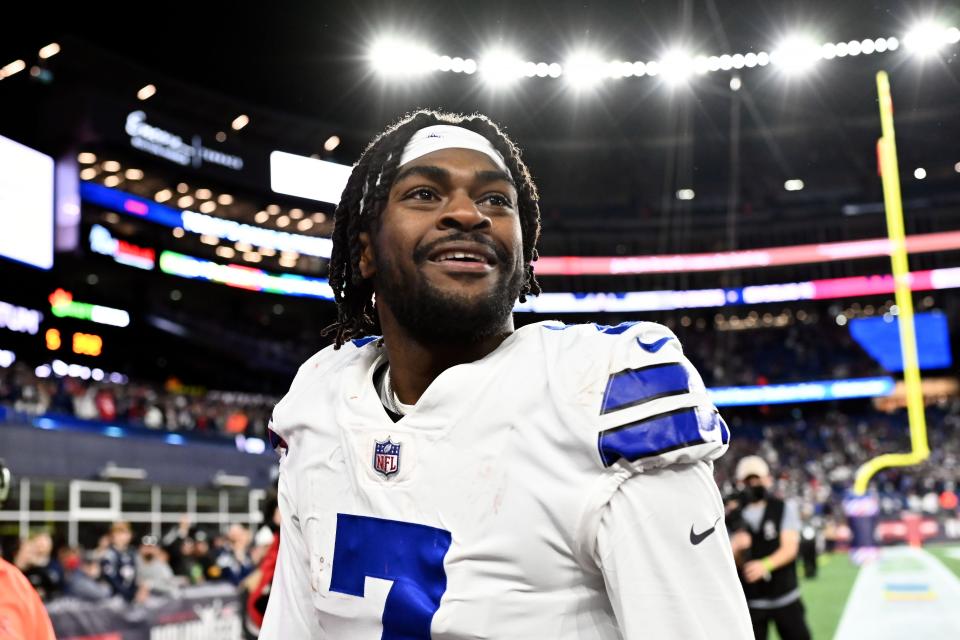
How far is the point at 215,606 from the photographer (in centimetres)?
900

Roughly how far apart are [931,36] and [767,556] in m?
4.78

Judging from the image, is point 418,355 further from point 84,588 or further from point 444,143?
point 84,588

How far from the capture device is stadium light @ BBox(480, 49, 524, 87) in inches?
900

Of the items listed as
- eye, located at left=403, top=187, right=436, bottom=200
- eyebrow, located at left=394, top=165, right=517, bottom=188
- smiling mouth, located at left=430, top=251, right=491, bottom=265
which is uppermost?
eyebrow, located at left=394, top=165, right=517, bottom=188

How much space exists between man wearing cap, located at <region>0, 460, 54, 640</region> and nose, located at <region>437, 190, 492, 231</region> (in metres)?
1.65

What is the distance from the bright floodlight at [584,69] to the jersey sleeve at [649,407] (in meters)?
22.9

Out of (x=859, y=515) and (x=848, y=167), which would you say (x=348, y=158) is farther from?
(x=859, y=515)

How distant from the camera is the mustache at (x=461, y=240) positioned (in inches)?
66.5

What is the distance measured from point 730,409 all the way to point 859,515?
2086 centimetres

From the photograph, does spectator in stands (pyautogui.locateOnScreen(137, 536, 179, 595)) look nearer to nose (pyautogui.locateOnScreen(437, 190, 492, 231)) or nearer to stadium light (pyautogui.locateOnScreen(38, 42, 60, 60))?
nose (pyautogui.locateOnScreen(437, 190, 492, 231))

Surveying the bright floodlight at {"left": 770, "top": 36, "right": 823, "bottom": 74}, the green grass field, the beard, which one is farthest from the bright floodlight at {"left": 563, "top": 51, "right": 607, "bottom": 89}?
the beard

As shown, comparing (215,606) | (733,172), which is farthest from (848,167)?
(215,606)

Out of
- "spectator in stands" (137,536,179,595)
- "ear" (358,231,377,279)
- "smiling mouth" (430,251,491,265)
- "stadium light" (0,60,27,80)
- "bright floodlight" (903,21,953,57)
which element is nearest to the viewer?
"smiling mouth" (430,251,491,265)

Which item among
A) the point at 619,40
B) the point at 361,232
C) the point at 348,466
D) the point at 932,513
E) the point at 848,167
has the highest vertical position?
the point at 848,167
